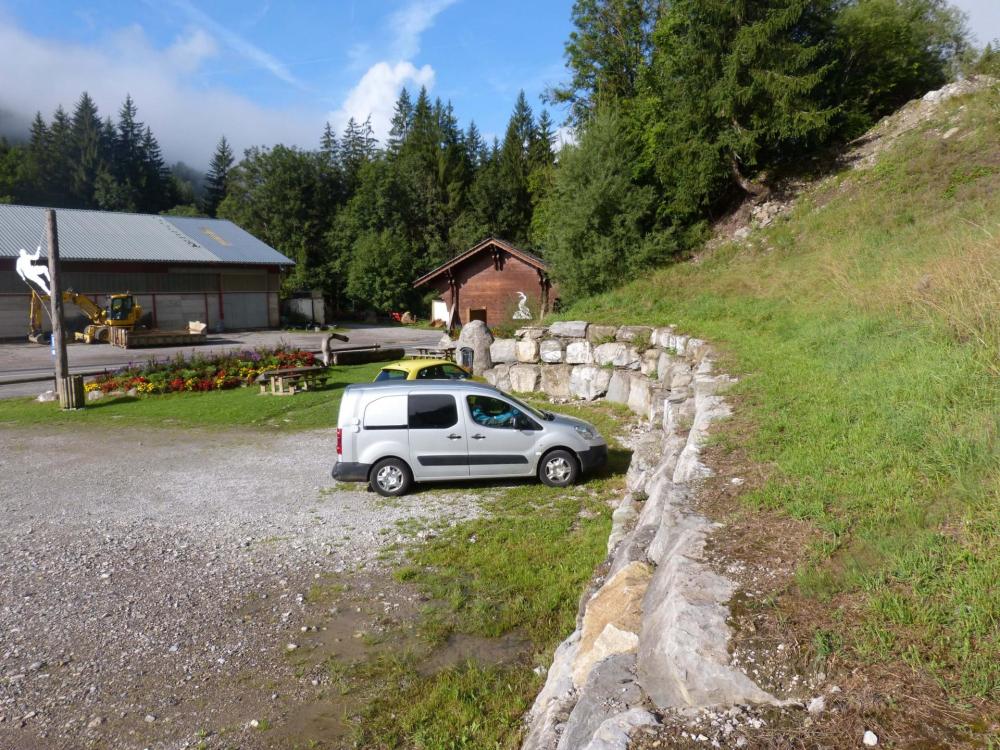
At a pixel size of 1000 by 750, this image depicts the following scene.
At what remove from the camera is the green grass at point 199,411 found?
17.4 meters

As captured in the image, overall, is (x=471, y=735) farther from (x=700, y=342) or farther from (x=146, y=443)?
(x=146, y=443)

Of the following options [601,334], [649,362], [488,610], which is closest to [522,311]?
[601,334]

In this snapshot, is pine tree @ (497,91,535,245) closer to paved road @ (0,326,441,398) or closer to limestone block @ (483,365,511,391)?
paved road @ (0,326,441,398)

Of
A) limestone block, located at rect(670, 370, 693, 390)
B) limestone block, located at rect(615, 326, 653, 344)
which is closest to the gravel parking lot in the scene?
limestone block, located at rect(670, 370, 693, 390)

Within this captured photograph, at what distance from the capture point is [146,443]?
49.8ft

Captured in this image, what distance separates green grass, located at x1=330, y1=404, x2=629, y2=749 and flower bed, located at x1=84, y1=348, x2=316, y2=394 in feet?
49.9

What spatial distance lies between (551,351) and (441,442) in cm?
868

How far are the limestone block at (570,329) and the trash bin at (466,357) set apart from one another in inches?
218

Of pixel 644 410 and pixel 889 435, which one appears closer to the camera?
pixel 889 435

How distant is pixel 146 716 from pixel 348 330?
45811mm

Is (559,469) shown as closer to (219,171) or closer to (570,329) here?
(570,329)

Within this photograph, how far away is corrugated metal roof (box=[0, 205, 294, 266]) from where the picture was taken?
40906mm

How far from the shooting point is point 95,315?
39312mm

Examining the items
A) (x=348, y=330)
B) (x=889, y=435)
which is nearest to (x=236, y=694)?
(x=889, y=435)
